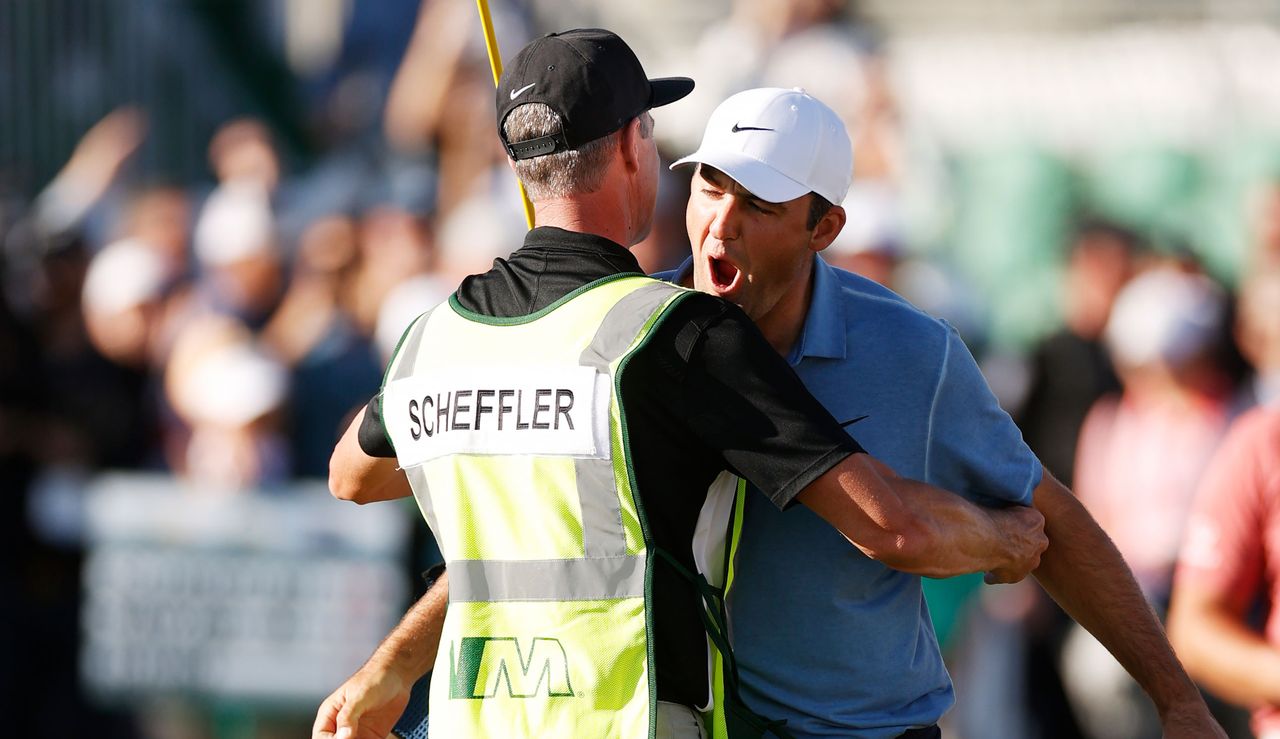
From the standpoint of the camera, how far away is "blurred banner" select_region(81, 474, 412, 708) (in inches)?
318

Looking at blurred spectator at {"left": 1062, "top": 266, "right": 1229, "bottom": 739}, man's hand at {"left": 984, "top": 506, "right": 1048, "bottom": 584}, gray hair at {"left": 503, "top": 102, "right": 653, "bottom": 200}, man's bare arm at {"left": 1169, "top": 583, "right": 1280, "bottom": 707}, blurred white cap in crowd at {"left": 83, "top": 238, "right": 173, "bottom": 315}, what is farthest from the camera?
blurred white cap in crowd at {"left": 83, "top": 238, "right": 173, "bottom": 315}

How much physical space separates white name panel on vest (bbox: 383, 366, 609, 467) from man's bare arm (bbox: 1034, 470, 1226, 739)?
3.31 ft

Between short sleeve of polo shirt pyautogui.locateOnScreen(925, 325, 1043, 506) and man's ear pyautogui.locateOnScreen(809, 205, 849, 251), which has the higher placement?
man's ear pyautogui.locateOnScreen(809, 205, 849, 251)

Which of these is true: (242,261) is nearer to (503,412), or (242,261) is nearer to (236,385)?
(236,385)

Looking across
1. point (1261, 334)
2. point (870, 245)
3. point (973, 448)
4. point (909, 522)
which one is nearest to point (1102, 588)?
point (973, 448)

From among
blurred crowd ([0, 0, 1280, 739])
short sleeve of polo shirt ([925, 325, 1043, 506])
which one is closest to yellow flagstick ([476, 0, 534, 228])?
short sleeve of polo shirt ([925, 325, 1043, 506])

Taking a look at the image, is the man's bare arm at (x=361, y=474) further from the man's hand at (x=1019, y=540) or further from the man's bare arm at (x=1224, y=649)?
the man's bare arm at (x=1224, y=649)

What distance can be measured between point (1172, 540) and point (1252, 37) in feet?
13.8

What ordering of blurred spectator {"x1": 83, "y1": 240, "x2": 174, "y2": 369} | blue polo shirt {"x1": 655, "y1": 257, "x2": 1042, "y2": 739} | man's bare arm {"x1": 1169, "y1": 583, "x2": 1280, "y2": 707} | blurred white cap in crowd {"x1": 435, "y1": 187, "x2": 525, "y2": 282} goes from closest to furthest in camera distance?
blue polo shirt {"x1": 655, "y1": 257, "x2": 1042, "y2": 739} < man's bare arm {"x1": 1169, "y1": 583, "x2": 1280, "y2": 707} < blurred white cap in crowd {"x1": 435, "y1": 187, "x2": 525, "y2": 282} < blurred spectator {"x1": 83, "y1": 240, "x2": 174, "y2": 369}

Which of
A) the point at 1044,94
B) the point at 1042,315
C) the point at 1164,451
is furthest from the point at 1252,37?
the point at 1164,451

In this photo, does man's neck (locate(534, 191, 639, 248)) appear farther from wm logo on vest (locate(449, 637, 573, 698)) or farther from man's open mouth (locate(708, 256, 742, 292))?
wm logo on vest (locate(449, 637, 573, 698))

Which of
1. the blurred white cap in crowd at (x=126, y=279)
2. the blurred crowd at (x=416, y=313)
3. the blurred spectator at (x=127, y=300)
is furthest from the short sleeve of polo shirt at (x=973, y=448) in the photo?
the blurred white cap in crowd at (x=126, y=279)

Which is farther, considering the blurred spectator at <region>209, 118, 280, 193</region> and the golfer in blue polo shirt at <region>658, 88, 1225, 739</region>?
the blurred spectator at <region>209, 118, 280, 193</region>

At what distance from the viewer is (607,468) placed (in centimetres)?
295
